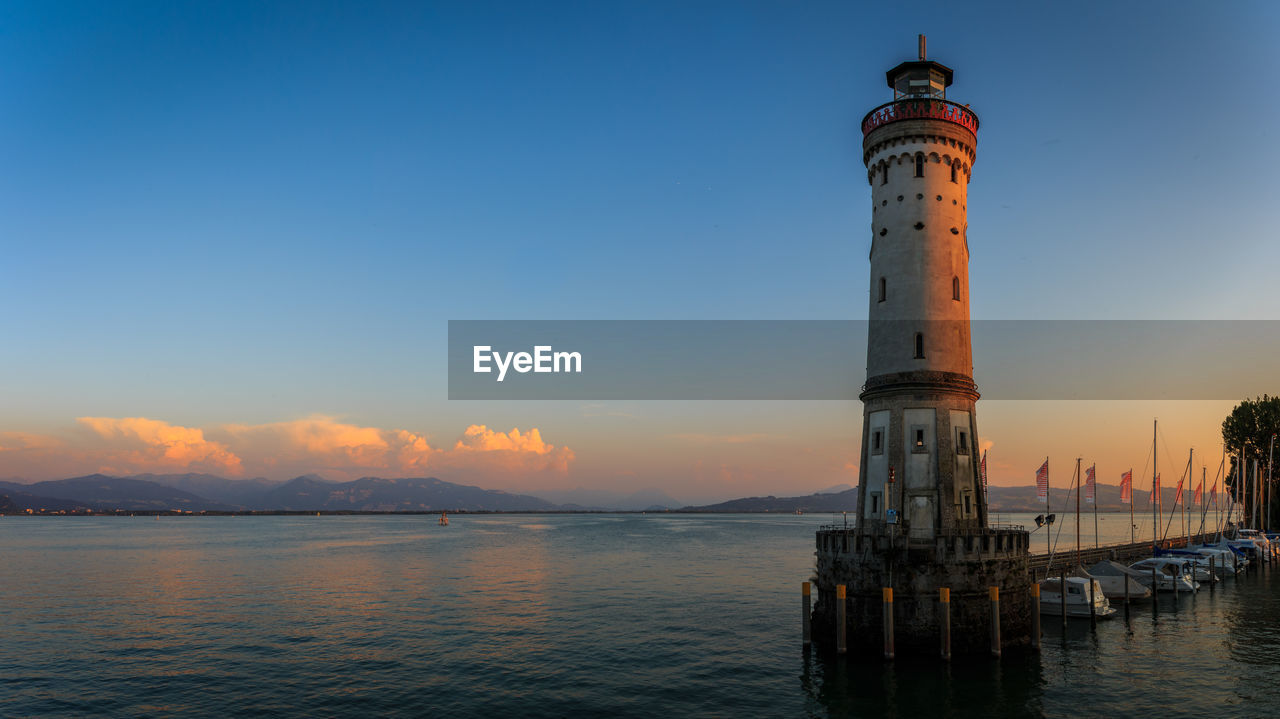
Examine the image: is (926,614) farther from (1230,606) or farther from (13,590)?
(13,590)

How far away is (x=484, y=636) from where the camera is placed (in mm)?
52250

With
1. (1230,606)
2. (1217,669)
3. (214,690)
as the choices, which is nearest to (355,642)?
(214,690)

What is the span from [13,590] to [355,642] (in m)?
53.1

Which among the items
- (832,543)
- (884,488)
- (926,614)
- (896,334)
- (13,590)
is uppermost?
(896,334)

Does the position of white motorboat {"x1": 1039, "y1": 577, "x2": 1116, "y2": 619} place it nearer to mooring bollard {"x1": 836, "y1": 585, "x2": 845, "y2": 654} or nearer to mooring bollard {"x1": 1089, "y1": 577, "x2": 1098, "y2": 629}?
mooring bollard {"x1": 1089, "y1": 577, "x2": 1098, "y2": 629}

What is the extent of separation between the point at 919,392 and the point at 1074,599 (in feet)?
72.6

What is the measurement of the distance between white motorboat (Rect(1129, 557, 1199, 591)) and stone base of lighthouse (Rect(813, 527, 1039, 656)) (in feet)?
108

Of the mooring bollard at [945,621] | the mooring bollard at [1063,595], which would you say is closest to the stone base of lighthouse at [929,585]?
the mooring bollard at [945,621]

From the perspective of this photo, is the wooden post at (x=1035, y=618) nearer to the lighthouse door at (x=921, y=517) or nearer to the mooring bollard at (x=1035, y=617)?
the mooring bollard at (x=1035, y=617)

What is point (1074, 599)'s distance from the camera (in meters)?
51.7

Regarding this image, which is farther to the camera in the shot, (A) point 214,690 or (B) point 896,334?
(B) point 896,334

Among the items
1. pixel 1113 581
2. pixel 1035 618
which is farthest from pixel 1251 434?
pixel 1035 618

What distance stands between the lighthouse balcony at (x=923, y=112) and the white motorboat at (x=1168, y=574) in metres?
43.1

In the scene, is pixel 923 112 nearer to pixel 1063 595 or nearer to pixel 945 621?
pixel 945 621
